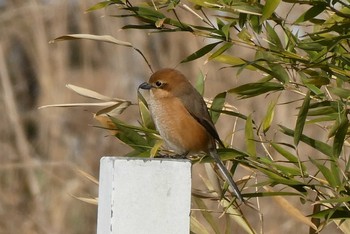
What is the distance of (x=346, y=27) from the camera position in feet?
6.03

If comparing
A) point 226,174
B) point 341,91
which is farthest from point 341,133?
point 226,174

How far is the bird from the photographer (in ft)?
8.35

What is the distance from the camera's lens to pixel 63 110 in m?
5.34

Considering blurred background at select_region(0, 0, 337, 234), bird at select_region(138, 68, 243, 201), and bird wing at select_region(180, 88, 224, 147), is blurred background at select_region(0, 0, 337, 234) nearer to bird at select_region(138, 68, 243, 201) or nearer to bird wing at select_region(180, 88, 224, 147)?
bird at select_region(138, 68, 243, 201)

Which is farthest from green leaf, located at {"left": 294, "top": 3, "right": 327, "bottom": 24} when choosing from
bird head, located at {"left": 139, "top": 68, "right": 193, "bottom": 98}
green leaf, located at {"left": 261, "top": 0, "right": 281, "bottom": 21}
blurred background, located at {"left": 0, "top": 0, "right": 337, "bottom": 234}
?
blurred background, located at {"left": 0, "top": 0, "right": 337, "bottom": 234}

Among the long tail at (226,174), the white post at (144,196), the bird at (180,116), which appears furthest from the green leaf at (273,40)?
the white post at (144,196)

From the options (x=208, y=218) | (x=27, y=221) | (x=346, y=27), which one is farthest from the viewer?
(x=27, y=221)

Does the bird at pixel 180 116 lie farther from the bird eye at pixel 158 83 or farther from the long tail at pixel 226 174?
the long tail at pixel 226 174

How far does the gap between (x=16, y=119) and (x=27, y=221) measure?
0.66 m

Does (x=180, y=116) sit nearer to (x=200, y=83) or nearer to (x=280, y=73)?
(x=200, y=83)

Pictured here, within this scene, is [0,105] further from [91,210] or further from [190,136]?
[190,136]

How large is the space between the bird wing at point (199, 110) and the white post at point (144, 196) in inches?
39.9

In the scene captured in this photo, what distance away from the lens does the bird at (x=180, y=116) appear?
2.54 m

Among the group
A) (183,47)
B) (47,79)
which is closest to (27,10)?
(47,79)
